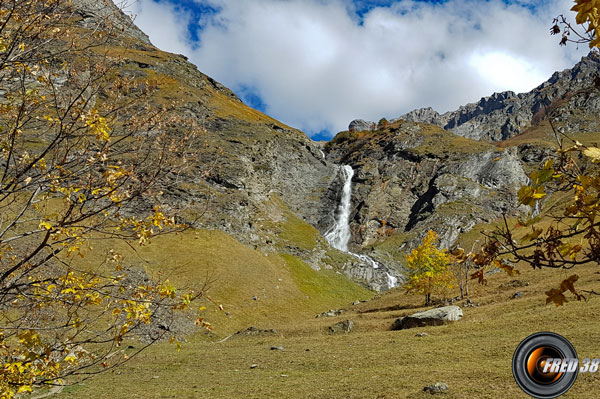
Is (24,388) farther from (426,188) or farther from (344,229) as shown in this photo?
(426,188)

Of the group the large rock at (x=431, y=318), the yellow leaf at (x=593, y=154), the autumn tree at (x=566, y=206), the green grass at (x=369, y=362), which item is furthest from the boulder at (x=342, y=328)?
the yellow leaf at (x=593, y=154)

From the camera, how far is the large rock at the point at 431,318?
3067 centimetres

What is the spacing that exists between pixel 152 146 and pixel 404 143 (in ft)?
394

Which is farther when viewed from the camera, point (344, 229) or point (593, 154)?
point (344, 229)

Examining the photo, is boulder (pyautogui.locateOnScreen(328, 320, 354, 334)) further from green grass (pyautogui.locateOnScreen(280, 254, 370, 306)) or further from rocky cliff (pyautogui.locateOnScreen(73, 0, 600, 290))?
rocky cliff (pyautogui.locateOnScreen(73, 0, 600, 290))

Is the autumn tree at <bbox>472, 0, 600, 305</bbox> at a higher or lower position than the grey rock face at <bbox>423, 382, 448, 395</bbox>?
higher

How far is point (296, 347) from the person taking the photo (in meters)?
28.8

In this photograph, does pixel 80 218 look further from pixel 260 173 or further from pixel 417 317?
pixel 260 173

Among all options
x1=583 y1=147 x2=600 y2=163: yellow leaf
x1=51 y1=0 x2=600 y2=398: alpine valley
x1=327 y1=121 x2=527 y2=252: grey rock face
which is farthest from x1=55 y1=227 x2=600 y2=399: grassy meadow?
x1=327 y1=121 x2=527 y2=252: grey rock face

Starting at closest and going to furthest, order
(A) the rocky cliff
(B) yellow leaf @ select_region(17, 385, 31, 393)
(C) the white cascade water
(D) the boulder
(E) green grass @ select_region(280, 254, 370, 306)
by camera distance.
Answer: (B) yellow leaf @ select_region(17, 385, 31, 393) < (D) the boulder < (E) green grass @ select_region(280, 254, 370, 306) < (A) the rocky cliff < (C) the white cascade water

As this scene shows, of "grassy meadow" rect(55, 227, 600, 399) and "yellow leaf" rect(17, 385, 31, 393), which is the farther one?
"grassy meadow" rect(55, 227, 600, 399)

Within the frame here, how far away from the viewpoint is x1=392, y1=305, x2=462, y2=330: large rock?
101 feet

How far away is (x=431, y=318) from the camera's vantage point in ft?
Result: 102

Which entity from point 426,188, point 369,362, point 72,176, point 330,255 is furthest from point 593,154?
point 426,188
